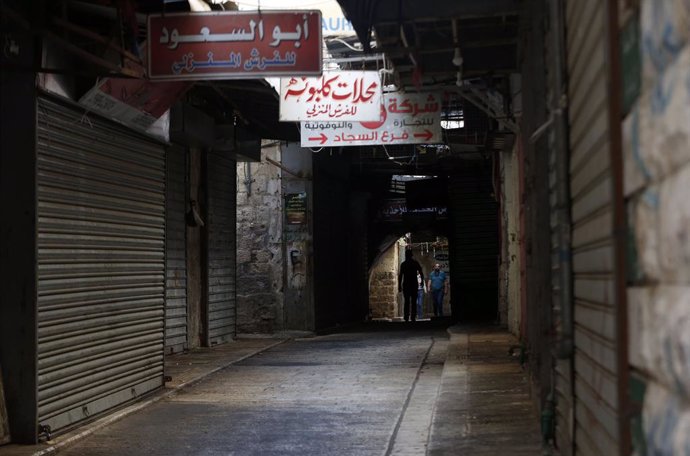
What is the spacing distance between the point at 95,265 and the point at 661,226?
7.14 metres

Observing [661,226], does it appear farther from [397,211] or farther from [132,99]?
[397,211]

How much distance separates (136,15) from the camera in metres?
8.54

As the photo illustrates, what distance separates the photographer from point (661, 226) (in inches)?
94.0

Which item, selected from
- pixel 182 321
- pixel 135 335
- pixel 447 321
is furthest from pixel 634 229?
pixel 447 321

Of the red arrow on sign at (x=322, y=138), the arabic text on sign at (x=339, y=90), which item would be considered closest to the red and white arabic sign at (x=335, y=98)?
the arabic text on sign at (x=339, y=90)

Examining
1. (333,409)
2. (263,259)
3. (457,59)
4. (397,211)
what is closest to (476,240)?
(263,259)

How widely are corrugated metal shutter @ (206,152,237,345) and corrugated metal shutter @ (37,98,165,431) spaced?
6122 millimetres

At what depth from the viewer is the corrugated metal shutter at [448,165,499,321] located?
23188 millimetres

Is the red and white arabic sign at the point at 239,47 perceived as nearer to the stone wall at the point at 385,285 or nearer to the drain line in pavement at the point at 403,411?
the drain line in pavement at the point at 403,411

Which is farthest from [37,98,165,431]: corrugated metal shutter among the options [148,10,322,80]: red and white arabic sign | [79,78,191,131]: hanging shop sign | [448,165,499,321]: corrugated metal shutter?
[448,165,499,321]: corrugated metal shutter

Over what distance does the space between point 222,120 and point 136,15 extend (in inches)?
297

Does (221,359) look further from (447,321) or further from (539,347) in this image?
(447,321)

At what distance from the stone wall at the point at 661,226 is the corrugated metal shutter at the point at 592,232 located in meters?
0.41

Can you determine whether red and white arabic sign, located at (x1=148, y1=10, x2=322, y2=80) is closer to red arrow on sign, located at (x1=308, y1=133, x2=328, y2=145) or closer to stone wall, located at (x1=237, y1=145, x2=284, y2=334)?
red arrow on sign, located at (x1=308, y1=133, x2=328, y2=145)
